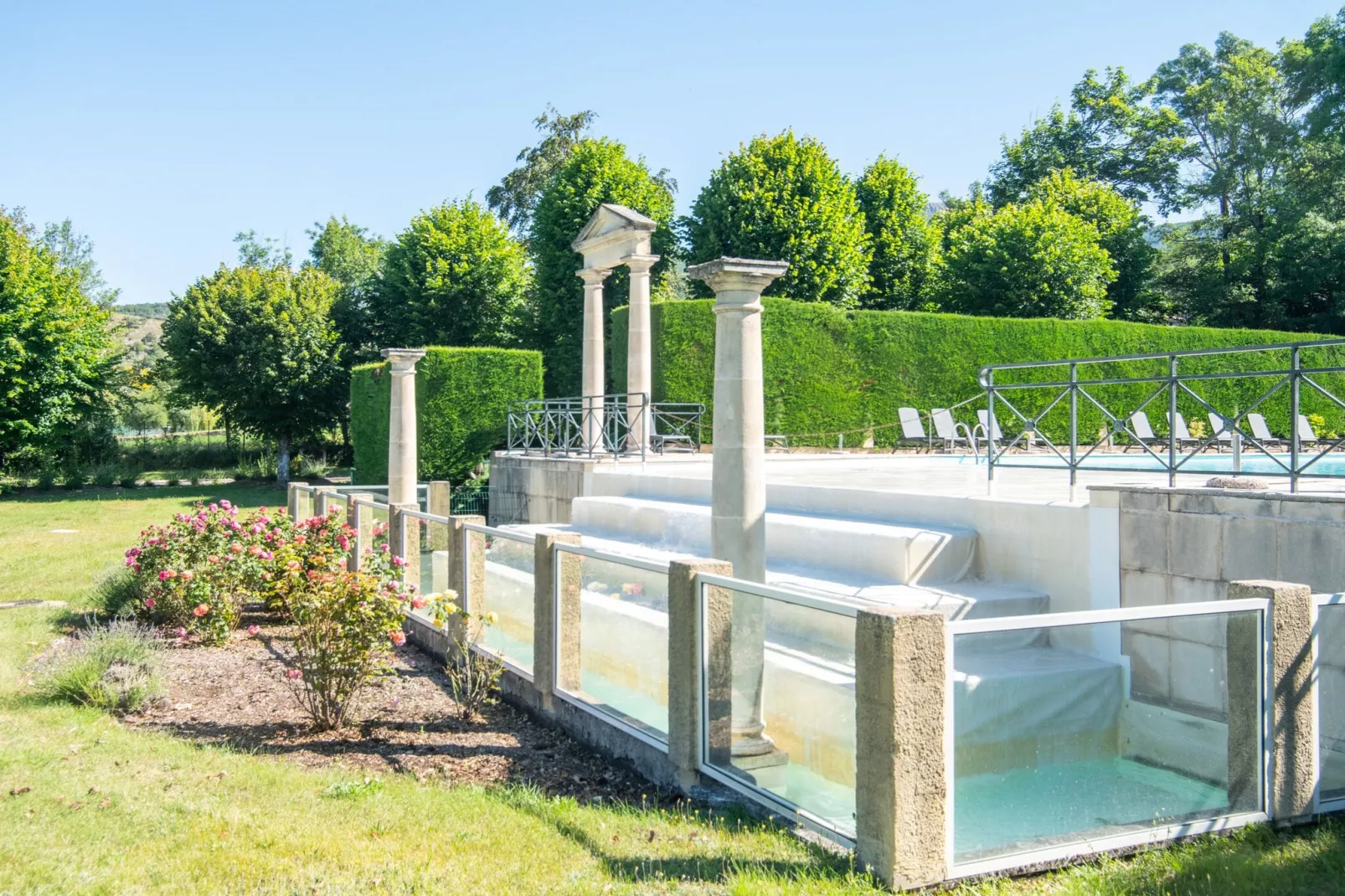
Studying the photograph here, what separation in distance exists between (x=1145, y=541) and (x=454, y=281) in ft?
82.1

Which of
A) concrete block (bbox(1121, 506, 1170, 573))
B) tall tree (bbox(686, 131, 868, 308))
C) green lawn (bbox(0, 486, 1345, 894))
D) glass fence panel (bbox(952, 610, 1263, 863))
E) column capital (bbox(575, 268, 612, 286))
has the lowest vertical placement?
green lawn (bbox(0, 486, 1345, 894))

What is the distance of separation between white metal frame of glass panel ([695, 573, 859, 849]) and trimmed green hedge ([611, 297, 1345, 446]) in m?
14.1

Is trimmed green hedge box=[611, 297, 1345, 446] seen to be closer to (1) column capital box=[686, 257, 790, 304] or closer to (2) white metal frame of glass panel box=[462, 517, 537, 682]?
(2) white metal frame of glass panel box=[462, 517, 537, 682]

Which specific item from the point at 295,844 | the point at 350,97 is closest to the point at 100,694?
the point at 295,844

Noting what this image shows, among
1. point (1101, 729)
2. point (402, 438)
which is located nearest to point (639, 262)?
point (402, 438)

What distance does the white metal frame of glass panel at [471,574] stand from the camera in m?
7.90

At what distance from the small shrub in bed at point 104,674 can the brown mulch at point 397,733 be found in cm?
19

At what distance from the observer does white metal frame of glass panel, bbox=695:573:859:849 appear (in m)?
4.36

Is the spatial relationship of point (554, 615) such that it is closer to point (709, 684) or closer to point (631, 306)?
point (709, 684)

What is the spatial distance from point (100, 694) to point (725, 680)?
507 centimetres

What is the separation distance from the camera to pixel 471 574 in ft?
29.3

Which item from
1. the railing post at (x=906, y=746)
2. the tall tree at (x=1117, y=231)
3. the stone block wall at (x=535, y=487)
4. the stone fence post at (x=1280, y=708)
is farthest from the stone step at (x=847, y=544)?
the tall tree at (x=1117, y=231)

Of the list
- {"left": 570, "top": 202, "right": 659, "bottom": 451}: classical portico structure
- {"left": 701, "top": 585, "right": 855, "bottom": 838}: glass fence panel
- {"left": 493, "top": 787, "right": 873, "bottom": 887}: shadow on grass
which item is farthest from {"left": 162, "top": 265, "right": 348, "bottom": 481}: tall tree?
{"left": 493, "top": 787, "right": 873, "bottom": 887}: shadow on grass

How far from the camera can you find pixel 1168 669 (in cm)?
461
